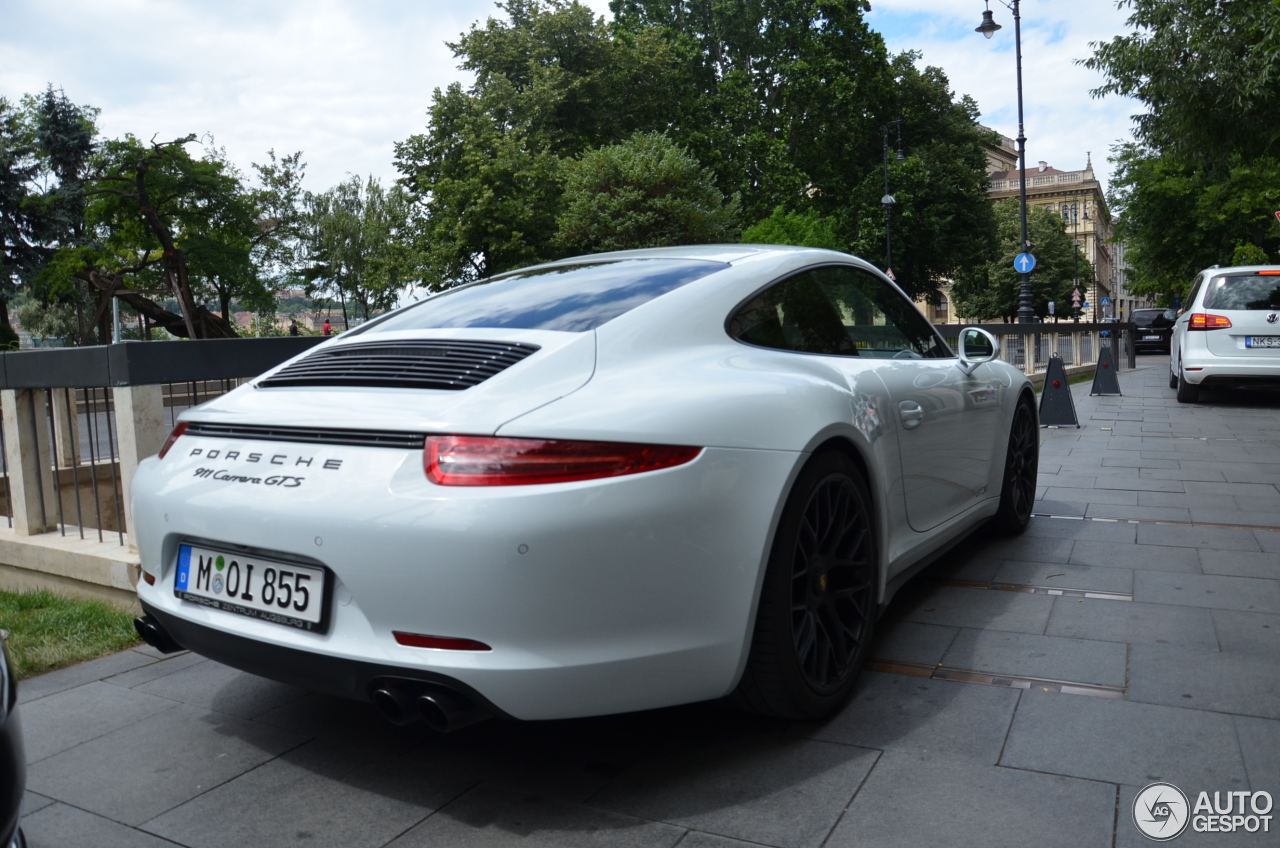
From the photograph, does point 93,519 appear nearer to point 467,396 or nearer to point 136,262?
point 467,396

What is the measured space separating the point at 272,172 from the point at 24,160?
12.4 metres

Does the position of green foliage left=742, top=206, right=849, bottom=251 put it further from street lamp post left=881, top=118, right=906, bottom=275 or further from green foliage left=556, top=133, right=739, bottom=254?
street lamp post left=881, top=118, right=906, bottom=275

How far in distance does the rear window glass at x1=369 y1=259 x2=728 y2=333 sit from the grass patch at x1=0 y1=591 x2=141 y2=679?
1698mm

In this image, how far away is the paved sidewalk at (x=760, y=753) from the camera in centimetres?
238

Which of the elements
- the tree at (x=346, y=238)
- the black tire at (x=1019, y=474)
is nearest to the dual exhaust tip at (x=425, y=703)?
the black tire at (x=1019, y=474)

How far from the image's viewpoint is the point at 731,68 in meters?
41.4

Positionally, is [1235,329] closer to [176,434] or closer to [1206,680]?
[1206,680]

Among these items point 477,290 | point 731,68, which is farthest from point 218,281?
point 477,290

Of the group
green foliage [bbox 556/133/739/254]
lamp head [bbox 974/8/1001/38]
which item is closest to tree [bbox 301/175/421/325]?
green foliage [bbox 556/133/739/254]

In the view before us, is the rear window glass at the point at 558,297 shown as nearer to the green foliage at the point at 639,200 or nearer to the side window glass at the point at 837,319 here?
the side window glass at the point at 837,319

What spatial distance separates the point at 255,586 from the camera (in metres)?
2.52

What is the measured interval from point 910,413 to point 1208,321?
36.2 ft

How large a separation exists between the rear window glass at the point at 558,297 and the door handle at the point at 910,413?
830 mm

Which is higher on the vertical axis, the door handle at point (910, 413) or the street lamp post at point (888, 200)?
the street lamp post at point (888, 200)
